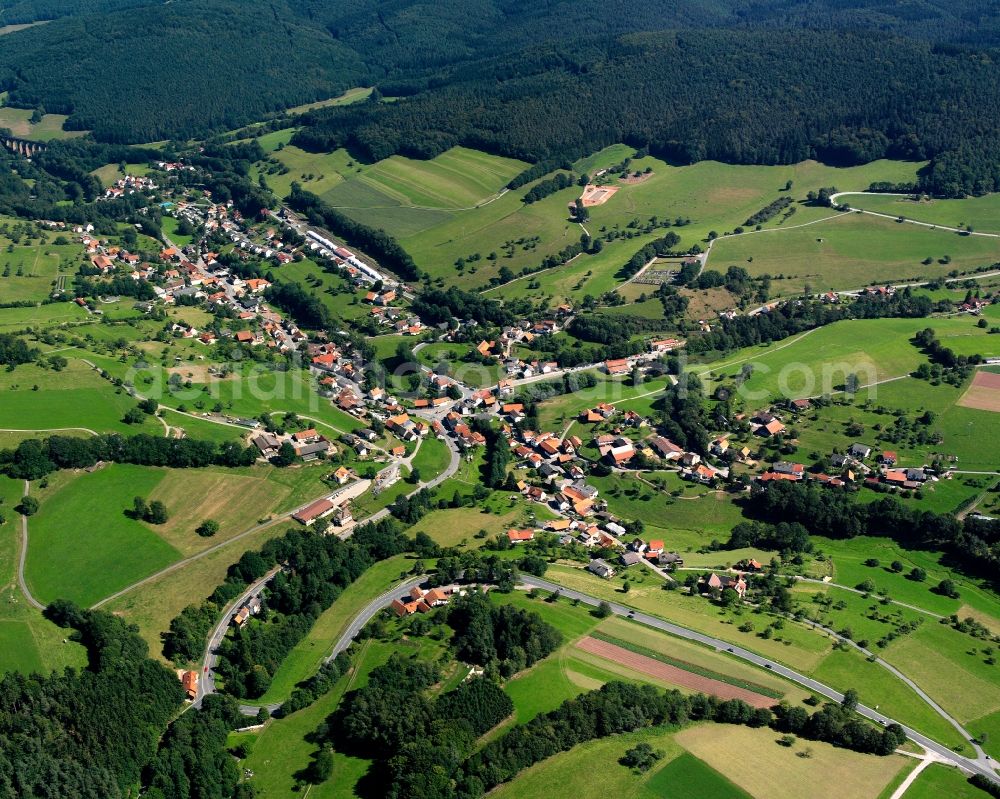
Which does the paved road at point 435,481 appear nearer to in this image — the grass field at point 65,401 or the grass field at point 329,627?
the grass field at point 329,627

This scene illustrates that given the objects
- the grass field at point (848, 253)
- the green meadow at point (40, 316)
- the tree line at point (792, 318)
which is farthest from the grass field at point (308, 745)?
the grass field at point (848, 253)

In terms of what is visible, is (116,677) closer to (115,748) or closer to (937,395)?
(115,748)

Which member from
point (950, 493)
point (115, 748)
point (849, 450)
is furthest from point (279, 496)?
point (950, 493)

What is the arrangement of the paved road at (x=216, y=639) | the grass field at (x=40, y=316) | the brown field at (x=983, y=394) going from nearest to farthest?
the paved road at (x=216, y=639)
the brown field at (x=983, y=394)
the grass field at (x=40, y=316)

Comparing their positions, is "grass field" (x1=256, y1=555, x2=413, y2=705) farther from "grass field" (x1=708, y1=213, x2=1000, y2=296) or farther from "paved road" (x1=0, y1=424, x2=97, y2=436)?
"grass field" (x1=708, y1=213, x2=1000, y2=296)

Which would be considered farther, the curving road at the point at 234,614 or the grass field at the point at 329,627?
the grass field at the point at 329,627

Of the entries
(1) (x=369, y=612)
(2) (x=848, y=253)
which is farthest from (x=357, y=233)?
(1) (x=369, y=612)
